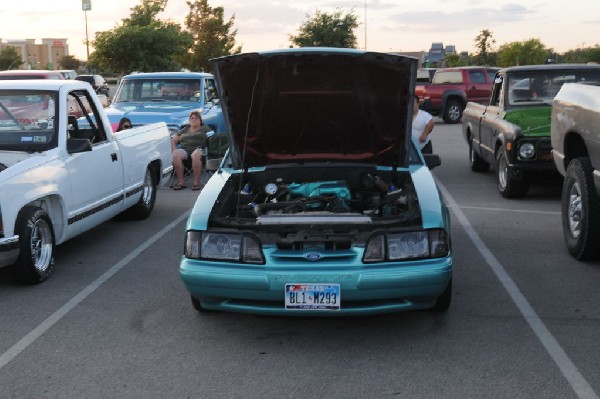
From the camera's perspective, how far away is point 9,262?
19.0 ft

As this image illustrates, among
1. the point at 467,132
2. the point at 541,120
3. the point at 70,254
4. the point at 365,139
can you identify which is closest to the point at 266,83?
the point at 365,139

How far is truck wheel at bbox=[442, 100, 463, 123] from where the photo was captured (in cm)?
2583

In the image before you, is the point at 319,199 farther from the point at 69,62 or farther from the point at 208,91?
the point at 69,62

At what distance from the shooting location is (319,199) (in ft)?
18.3

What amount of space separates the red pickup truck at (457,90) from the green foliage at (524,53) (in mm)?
48889

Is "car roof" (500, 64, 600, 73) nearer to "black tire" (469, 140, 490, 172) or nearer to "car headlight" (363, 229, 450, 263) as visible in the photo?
"black tire" (469, 140, 490, 172)

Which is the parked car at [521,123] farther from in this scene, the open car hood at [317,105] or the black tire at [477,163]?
the open car hood at [317,105]

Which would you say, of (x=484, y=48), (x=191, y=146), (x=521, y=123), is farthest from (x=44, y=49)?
(x=521, y=123)

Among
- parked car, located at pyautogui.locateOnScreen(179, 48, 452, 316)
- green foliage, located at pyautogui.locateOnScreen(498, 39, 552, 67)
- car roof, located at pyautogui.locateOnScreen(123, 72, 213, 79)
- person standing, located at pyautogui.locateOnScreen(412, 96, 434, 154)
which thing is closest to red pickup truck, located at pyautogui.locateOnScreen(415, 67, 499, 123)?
car roof, located at pyautogui.locateOnScreen(123, 72, 213, 79)

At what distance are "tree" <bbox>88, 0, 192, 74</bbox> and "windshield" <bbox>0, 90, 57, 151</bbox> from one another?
33.5m

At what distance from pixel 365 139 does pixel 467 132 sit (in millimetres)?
7647

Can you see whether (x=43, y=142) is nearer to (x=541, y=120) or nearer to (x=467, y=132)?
(x=541, y=120)

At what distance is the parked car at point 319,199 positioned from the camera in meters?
4.50

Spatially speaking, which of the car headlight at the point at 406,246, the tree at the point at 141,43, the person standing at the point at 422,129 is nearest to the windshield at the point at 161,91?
the person standing at the point at 422,129
